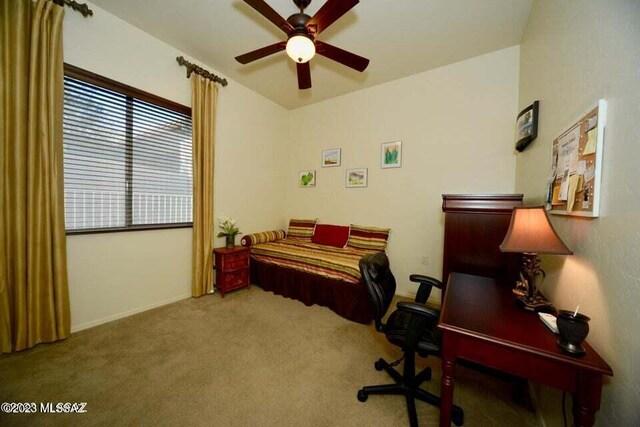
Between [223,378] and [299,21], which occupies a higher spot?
[299,21]

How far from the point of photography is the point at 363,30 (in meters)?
2.21

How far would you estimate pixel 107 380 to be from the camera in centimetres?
149

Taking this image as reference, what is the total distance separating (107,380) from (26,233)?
4.21ft

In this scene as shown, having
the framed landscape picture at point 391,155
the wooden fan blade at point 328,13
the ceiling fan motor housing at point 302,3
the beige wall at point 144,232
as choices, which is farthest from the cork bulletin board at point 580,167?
the beige wall at point 144,232

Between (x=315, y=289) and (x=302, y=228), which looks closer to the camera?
(x=315, y=289)

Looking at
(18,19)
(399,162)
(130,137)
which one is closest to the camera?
(18,19)

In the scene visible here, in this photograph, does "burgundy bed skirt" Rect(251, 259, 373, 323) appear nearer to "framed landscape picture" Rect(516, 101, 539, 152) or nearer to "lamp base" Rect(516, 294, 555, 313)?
"lamp base" Rect(516, 294, 555, 313)

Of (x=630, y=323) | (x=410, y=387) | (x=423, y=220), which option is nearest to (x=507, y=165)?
(x=423, y=220)

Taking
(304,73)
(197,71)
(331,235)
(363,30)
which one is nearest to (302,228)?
(331,235)

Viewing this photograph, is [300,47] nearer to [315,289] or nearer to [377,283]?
[377,283]

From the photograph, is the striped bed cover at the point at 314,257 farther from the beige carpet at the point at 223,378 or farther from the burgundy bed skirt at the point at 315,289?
the beige carpet at the point at 223,378

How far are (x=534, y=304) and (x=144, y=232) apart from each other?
10.7 feet

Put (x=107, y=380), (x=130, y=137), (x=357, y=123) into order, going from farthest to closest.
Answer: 1. (x=357, y=123)
2. (x=130, y=137)
3. (x=107, y=380)

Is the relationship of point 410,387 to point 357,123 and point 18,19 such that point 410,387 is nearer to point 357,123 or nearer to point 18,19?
point 357,123
